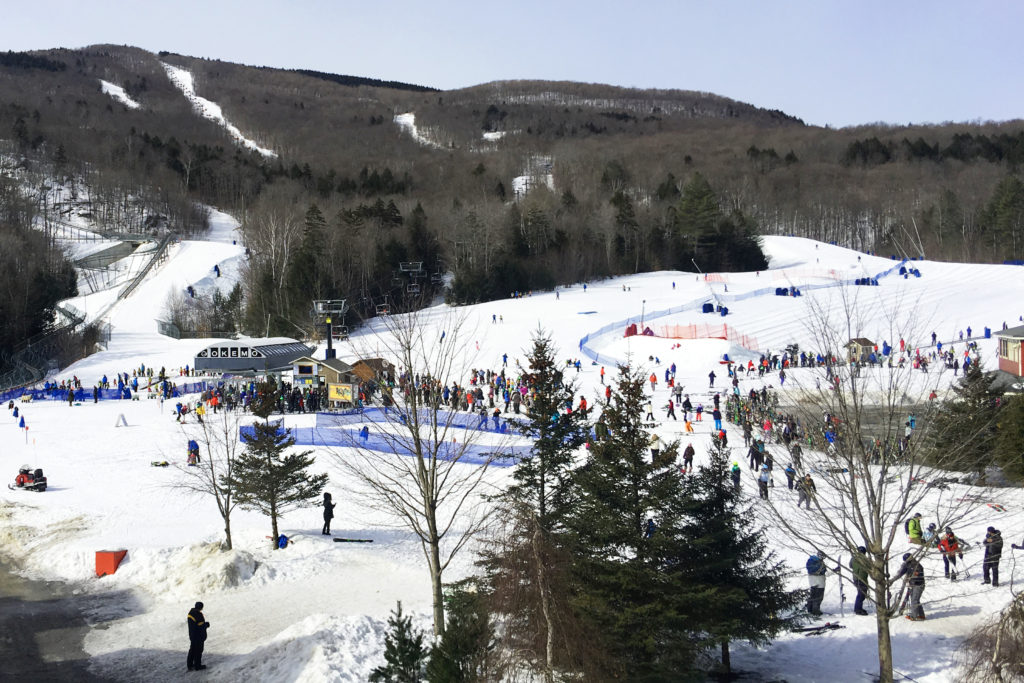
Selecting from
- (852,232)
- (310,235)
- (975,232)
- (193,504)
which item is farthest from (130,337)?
(852,232)

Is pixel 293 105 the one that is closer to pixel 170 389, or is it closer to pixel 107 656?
pixel 170 389

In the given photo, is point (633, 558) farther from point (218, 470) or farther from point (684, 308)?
point (684, 308)

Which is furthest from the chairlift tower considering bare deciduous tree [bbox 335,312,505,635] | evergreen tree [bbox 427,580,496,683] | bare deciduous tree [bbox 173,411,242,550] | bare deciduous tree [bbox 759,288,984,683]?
evergreen tree [bbox 427,580,496,683]

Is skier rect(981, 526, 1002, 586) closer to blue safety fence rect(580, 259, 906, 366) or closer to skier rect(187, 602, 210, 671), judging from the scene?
skier rect(187, 602, 210, 671)

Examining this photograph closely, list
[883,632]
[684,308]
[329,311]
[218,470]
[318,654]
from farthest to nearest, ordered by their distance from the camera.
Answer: [684,308] < [329,311] < [218,470] < [318,654] < [883,632]

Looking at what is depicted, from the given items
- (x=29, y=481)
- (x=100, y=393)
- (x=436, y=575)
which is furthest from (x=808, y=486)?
(x=100, y=393)

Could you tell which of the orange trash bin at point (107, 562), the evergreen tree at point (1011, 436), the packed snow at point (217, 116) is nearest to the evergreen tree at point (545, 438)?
the orange trash bin at point (107, 562)
